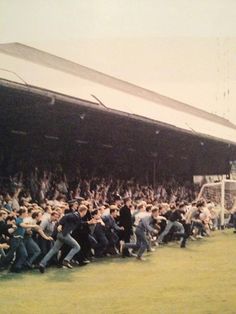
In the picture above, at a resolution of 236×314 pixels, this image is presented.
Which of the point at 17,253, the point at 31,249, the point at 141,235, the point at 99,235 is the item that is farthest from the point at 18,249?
the point at 141,235

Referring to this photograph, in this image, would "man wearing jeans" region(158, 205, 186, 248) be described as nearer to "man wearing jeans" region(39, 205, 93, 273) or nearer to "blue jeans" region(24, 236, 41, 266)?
"man wearing jeans" region(39, 205, 93, 273)

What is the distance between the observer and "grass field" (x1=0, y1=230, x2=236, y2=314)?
11.0ft

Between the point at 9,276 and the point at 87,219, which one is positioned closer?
the point at 9,276

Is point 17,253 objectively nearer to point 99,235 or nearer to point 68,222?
point 68,222

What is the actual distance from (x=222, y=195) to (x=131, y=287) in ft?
10.2

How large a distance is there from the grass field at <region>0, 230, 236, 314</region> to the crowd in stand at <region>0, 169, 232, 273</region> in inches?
10.4

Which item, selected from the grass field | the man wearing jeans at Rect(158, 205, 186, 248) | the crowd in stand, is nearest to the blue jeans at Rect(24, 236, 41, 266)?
the crowd in stand

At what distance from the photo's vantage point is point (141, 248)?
5.07 meters

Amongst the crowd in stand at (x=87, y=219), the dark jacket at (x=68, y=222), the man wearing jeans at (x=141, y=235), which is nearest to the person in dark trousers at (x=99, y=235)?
the crowd in stand at (x=87, y=219)

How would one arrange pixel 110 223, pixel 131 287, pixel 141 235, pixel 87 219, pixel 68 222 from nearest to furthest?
pixel 131 287
pixel 68 222
pixel 87 219
pixel 141 235
pixel 110 223

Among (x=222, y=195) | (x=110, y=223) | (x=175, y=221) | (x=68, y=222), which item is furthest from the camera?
(x=222, y=195)

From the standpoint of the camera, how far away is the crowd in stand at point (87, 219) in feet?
14.9

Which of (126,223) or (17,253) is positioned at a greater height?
(126,223)

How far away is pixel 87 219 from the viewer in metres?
5.02
